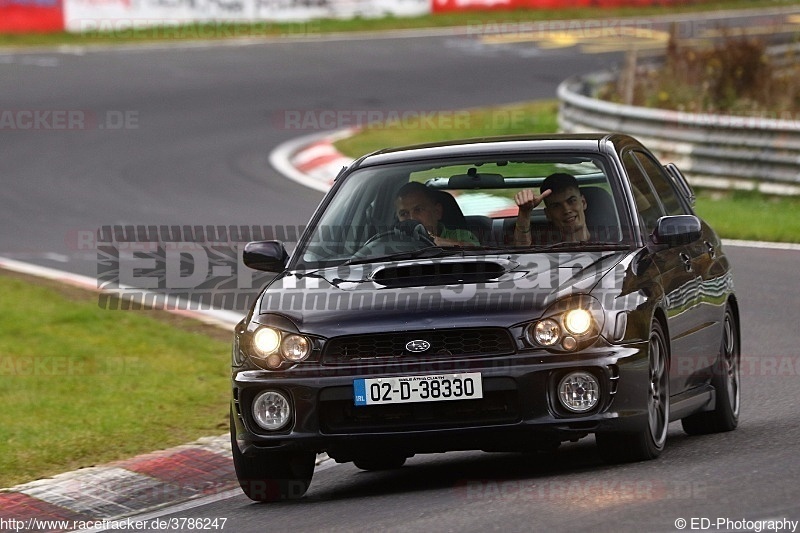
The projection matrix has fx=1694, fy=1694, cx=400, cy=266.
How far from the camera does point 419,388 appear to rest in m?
6.95

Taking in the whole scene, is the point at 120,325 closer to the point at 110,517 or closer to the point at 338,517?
the point at 110,517

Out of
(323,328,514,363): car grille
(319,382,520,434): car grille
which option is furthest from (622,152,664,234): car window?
(319,382,520,434): car grille

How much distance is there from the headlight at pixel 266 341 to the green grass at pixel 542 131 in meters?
9.78

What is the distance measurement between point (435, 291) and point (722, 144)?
39.7 ft

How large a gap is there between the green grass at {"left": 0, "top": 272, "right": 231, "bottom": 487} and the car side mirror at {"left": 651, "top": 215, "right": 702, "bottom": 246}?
3.03 meters

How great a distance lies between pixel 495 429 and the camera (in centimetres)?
695

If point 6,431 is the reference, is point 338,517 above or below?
above

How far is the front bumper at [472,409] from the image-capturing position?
6.91m

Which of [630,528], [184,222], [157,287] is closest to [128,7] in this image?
[184,222]

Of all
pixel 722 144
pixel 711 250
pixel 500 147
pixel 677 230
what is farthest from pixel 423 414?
pixel 722 144

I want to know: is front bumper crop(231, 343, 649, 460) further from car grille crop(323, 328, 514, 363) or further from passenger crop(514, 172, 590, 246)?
passenger crop(514, 172, 590, 246)

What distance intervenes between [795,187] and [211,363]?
8520 millimetres

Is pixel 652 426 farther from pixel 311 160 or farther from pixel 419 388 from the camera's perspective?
pixel 311 160

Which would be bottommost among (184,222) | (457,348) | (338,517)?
(184,222)
